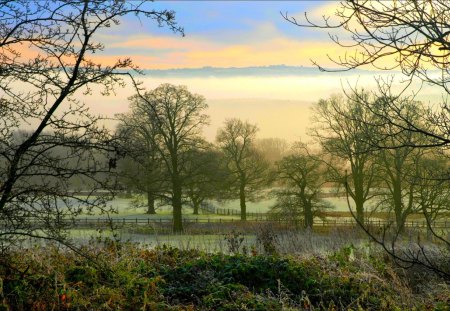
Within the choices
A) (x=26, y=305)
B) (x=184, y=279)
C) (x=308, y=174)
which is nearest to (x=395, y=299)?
(x=184, y=279)

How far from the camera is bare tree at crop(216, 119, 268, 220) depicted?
32.8 m

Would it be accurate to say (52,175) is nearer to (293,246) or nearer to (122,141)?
(122,141)

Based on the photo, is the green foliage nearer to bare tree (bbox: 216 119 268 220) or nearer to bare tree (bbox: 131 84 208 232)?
bare tree (bbox: 131 84 208 232)

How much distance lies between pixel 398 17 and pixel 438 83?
1.16 metres

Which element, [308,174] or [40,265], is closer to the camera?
[40,265]

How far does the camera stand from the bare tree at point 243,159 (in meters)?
32.8

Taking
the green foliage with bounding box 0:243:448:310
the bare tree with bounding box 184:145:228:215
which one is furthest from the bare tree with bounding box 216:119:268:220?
the green foliage with bounding box 0:243:448:310

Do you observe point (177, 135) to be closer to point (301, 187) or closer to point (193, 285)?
point (301, 187)

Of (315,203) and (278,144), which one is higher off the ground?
(278,144)

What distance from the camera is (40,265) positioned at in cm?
643

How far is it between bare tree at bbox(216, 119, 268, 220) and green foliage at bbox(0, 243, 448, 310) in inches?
931

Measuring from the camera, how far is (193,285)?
7.07 meters

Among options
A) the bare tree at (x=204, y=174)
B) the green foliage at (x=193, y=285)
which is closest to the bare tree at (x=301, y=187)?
the bare tree at (x=204, y=174)

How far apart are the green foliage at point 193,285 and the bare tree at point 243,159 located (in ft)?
77.6
